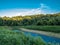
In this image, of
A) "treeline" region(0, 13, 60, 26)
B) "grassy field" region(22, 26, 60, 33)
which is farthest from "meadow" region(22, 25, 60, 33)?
"treeline" region(0, 13, 60, 26)

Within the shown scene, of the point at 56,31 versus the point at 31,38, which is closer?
the point at 31,38

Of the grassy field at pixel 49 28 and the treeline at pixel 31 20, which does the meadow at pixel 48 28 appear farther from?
the treeline at pixel 31 20

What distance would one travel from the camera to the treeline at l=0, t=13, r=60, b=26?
29.0 m

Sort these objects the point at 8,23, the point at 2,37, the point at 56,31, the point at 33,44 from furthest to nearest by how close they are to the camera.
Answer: the point at 8,23 → the point at 56,31 → the point at 2,37 → the point at 33,44

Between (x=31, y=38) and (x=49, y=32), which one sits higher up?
(x=31, y=38)

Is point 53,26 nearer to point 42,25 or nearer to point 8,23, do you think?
point 42,25

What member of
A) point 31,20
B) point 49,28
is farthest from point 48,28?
point 31,20

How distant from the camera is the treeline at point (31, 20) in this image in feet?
95.0

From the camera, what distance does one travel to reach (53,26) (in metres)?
29.7

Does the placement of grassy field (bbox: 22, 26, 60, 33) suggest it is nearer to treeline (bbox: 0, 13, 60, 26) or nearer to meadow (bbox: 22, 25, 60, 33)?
meadow (bbox: 22, 25, 60, 33)

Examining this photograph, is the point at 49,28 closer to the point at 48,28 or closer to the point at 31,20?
the point at 48,28

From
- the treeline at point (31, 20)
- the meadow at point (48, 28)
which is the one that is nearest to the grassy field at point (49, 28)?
the meadow at point (48, 28)

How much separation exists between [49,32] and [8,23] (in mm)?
5390

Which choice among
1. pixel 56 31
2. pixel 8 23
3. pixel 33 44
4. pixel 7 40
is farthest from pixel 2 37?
pixel 8 23
